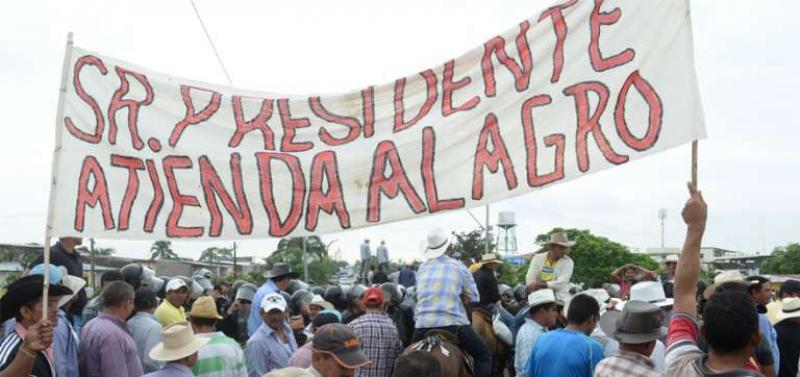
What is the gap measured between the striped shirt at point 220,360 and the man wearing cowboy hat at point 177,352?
47cm

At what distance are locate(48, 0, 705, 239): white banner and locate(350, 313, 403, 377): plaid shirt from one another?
7.30 feet

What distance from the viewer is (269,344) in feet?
24.8

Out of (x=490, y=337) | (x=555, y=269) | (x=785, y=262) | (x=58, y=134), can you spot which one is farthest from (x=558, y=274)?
(x=785, y=262)

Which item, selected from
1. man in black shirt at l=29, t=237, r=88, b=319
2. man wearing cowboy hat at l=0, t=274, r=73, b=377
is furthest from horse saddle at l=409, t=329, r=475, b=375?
man in black shirt at l=29, t=237, r=88, b=319

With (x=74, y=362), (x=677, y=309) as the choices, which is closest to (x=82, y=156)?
(x=74, y=362)

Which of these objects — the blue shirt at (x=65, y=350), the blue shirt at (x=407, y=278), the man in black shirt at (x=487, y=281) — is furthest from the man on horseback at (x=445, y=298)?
the blue shirt at (x=407, y=278)

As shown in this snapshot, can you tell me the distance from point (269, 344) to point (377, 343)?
941mm

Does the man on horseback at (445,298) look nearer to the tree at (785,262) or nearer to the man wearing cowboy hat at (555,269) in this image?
the man wearing cowboy hat at (555,269)

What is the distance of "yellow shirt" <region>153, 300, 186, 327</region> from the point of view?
9270 mm

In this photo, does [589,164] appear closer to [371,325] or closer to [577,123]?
[577,123]

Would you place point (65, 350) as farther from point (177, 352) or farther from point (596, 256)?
point (596, 256)

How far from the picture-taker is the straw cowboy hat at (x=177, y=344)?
5820 millimetres

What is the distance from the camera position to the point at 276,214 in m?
5.77

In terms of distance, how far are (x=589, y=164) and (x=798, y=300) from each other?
167 inches
